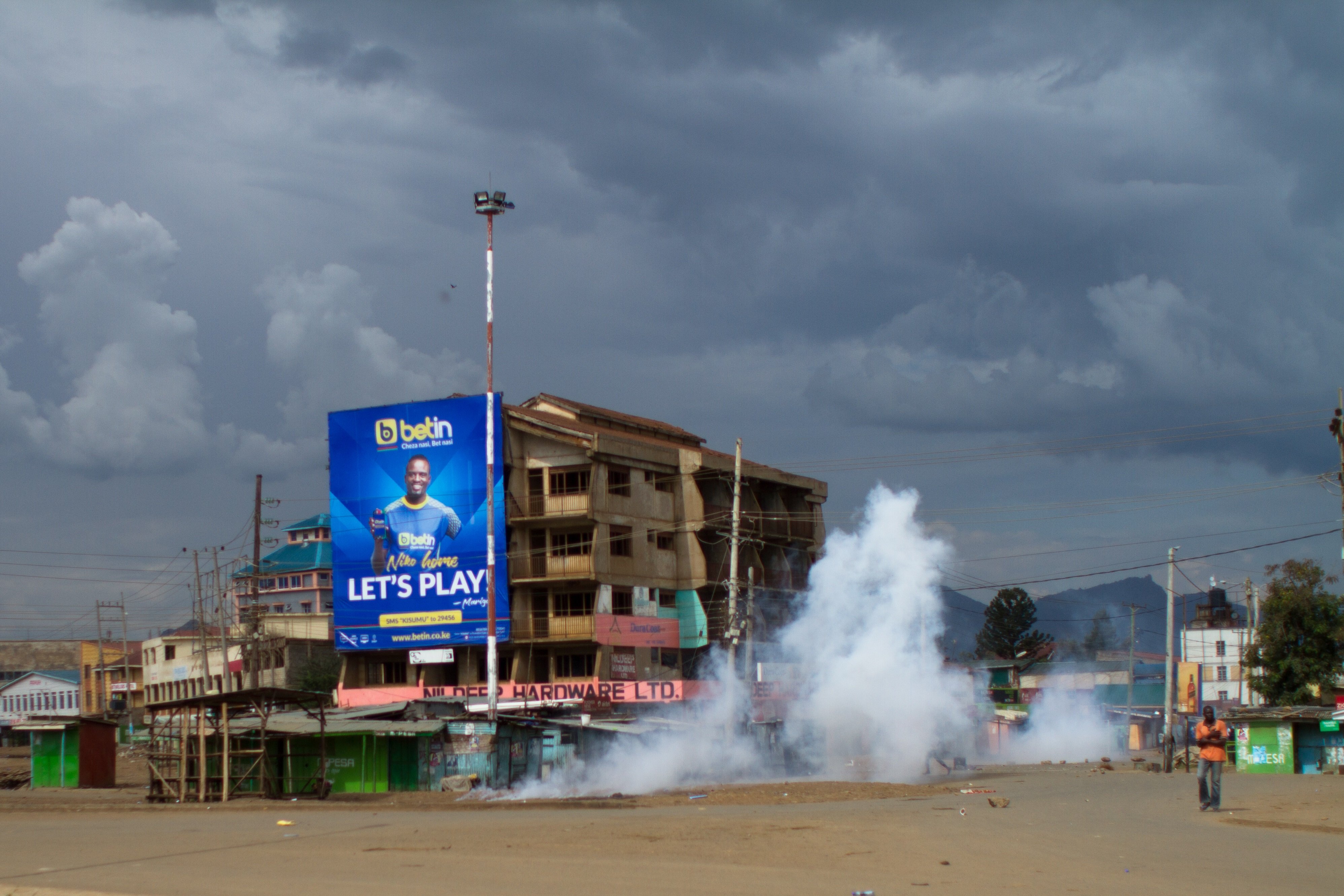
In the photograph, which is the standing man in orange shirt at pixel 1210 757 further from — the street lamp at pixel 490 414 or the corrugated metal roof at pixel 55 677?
the corrugated metal roof at pixel 55 677

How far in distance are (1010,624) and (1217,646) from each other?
2304cm

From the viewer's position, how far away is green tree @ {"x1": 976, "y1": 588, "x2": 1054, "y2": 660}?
4806 inches

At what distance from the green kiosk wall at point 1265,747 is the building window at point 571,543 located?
30725mm

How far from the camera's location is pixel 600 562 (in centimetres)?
5925

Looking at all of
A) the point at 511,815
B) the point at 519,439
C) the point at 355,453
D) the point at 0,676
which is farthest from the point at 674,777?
the point at 0,676

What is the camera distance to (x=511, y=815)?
2752 centimetres

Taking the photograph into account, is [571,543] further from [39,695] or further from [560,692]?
[39,695]

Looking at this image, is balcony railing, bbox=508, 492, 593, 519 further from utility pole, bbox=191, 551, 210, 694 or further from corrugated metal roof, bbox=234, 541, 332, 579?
corrugated metal roof, bbox=234, 541, 332, 579

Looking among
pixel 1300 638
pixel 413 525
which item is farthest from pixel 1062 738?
pixel 413 525

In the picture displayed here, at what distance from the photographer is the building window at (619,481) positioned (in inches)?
2392

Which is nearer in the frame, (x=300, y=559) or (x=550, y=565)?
(x=550, y=565)

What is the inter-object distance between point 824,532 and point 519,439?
22245 mm

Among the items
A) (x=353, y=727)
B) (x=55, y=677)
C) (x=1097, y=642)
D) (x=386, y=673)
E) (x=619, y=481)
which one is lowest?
(x=1097, y=642)

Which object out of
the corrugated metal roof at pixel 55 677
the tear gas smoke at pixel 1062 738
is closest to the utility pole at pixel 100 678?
the corrugated metal roof at pixel 55 677
